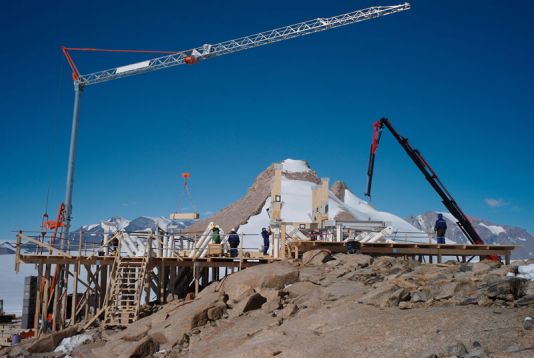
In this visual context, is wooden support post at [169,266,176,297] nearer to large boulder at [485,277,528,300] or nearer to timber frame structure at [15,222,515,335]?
timber frame structure at [15,222,515,335]

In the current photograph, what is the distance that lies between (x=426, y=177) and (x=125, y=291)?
21.8 meters

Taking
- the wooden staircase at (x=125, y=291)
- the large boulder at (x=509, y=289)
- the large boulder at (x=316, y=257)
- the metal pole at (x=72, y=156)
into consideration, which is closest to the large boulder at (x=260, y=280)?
the large boulder at (x=316, y=257)

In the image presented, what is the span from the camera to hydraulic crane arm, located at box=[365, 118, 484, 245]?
35.9 m

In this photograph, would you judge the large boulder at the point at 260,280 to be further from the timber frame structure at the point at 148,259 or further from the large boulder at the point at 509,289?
the large boulder at the point at 509,289

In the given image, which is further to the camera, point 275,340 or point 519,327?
point 275,340

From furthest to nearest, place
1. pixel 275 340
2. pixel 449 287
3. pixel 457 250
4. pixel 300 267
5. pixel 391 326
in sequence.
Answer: pixel 457 250 < pixel 300 267 < pixel 449 287 < pixel 275 340 < pixel 391 326

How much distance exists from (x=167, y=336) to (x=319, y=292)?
4868 mm

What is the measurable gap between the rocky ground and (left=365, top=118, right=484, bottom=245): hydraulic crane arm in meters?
14.7

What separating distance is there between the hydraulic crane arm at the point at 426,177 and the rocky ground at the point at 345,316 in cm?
1474

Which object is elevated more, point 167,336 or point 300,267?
point 300,267

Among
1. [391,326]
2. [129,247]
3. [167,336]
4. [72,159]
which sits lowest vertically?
[167,336]

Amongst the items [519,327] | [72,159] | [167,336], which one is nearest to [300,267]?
[167,336]

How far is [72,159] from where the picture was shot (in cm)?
4966

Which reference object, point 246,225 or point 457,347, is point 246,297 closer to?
point 457,347
